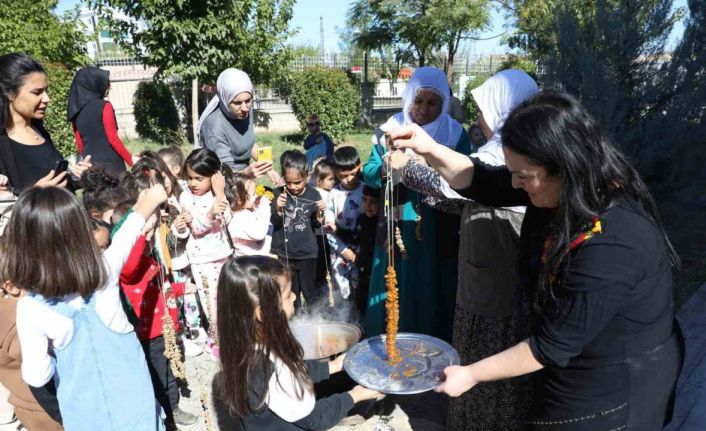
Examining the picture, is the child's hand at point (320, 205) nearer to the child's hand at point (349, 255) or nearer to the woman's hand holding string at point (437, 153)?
the child's hand at point (349, 255)

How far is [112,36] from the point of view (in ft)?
33.4

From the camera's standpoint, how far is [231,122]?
15.0 feet

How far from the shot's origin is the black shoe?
10.5 feet

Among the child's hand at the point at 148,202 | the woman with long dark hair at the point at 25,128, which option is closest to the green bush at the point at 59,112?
the woman with long dark hair at the point at 25,128

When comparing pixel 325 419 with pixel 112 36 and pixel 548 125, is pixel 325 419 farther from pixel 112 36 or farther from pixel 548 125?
pixel 112 36

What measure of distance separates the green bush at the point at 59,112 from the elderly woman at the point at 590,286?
12.0 meters

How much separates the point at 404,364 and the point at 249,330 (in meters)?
0.71

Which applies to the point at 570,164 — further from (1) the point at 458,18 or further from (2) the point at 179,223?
(1) the point at 458,18

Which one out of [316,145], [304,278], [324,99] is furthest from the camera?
[324,99]

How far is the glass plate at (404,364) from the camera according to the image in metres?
2.03

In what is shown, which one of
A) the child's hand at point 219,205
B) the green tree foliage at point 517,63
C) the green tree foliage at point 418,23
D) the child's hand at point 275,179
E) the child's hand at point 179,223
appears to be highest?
the green tree foliage at point 418,23

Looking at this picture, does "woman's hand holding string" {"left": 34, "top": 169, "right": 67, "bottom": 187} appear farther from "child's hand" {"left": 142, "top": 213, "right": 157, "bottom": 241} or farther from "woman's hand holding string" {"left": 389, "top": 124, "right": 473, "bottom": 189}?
"woman's hand holding string" {"left": 389, "top": 124, "right": 473, "bottom": 189}

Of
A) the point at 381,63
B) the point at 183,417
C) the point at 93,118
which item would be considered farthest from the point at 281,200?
the point at 381,63

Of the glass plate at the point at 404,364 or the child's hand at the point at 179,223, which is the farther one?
the child's hand at the point at 179,223
